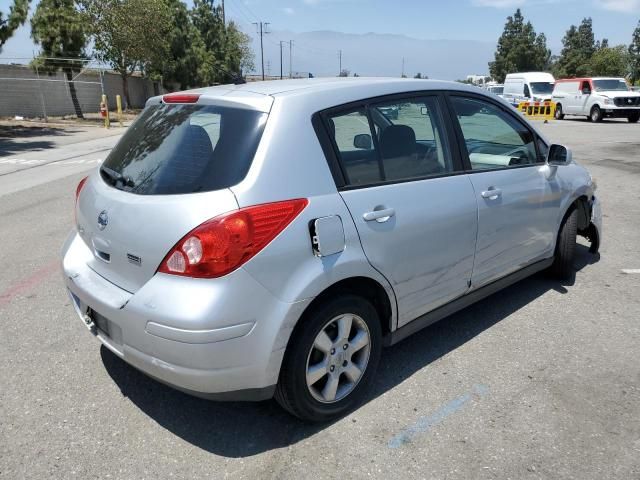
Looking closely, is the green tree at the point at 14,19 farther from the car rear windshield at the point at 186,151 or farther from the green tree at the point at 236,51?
the green tree at the point at 236,51

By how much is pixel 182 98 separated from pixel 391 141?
47.0 inches

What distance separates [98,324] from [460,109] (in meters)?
2.51

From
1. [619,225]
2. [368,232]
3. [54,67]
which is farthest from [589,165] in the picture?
[54,67]

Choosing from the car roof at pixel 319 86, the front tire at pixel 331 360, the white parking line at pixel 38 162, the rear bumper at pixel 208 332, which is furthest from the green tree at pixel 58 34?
the front tire at pixel 331 360

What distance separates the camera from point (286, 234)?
93.4 inches

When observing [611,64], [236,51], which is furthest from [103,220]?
[611,64]

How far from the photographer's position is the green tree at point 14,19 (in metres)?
17.6

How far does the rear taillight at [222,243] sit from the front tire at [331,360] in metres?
0.47

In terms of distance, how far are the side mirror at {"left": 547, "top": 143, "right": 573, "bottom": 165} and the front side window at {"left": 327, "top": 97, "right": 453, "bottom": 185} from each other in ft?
4.06

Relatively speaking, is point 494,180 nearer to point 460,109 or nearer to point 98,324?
point 460,109

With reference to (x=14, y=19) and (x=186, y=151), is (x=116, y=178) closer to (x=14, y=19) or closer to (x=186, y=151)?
(x=186, y=151)

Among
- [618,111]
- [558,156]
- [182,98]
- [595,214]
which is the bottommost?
[618,111]

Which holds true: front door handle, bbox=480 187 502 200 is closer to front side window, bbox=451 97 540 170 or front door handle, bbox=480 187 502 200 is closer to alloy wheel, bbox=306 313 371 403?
front side window, bbox=451 97 540 170

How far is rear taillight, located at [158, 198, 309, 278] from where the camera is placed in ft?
7.41
